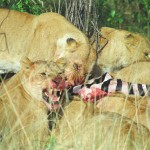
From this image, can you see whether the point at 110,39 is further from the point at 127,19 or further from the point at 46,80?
the point at 127,19

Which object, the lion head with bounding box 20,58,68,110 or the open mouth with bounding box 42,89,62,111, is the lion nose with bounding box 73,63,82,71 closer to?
the lion head with bounding box 20,58,68,110

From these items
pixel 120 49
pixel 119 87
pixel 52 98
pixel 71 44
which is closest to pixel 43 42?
pixel 71 44

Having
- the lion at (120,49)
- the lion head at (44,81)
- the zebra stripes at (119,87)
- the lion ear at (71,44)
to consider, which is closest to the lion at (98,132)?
the lion head at (44,81)

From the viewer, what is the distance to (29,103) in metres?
7.64

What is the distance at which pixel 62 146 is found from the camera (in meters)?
6.66

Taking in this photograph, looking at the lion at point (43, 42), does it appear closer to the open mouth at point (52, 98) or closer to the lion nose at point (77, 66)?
the lion nose at point (77, 66)

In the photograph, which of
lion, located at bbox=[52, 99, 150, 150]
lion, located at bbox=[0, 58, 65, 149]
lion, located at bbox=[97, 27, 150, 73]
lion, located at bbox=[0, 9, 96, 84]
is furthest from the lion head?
lion, located at bbox=[97, 27, 150, 73]

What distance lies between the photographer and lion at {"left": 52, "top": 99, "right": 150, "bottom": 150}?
6.68m

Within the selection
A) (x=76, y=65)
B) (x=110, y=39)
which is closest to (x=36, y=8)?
(x=110, y=39)

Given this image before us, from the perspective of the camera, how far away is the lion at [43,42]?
910 centimetres

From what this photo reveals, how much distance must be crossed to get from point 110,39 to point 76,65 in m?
1.54

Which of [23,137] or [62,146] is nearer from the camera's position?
[62,146]

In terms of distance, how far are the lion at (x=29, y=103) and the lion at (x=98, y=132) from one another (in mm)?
188

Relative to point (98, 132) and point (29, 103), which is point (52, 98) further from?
point (98, 132)
